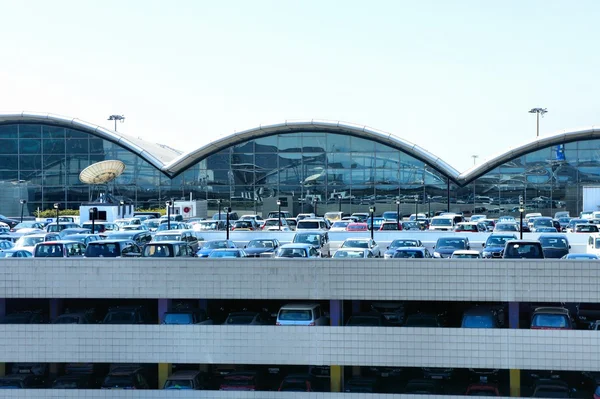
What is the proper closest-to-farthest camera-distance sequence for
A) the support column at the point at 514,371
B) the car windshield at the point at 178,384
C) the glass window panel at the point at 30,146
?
the support column at the point at 514,371 < the car windshield at the point at 178,384 < the glass window panel at the point at 30,146

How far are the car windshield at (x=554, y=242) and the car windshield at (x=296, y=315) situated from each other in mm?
12118

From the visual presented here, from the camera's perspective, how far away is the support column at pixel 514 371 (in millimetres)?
21997

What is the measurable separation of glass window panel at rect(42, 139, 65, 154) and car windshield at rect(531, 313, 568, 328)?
48087 mm

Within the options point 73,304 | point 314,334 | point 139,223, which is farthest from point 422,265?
point 139,223

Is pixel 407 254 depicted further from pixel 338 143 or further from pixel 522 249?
pixel 338 143

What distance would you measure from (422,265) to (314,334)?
11.0 ft

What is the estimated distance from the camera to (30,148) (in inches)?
2480

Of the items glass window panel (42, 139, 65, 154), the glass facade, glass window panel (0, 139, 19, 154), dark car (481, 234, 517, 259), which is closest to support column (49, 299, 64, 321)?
dark car (481, 234, 517, 259)

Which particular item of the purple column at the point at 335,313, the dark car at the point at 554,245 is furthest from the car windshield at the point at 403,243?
the purple column at the point at 335,313

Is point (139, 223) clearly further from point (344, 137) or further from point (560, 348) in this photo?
point (560, 348)

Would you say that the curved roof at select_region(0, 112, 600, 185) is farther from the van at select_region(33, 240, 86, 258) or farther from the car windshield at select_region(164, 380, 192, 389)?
the car windshield at select_region(164, 380, 192, 389)

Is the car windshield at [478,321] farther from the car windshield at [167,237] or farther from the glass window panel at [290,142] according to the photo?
the glass window panel at [290,142]

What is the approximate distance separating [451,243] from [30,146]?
4080cm

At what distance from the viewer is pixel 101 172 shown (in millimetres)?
58656
